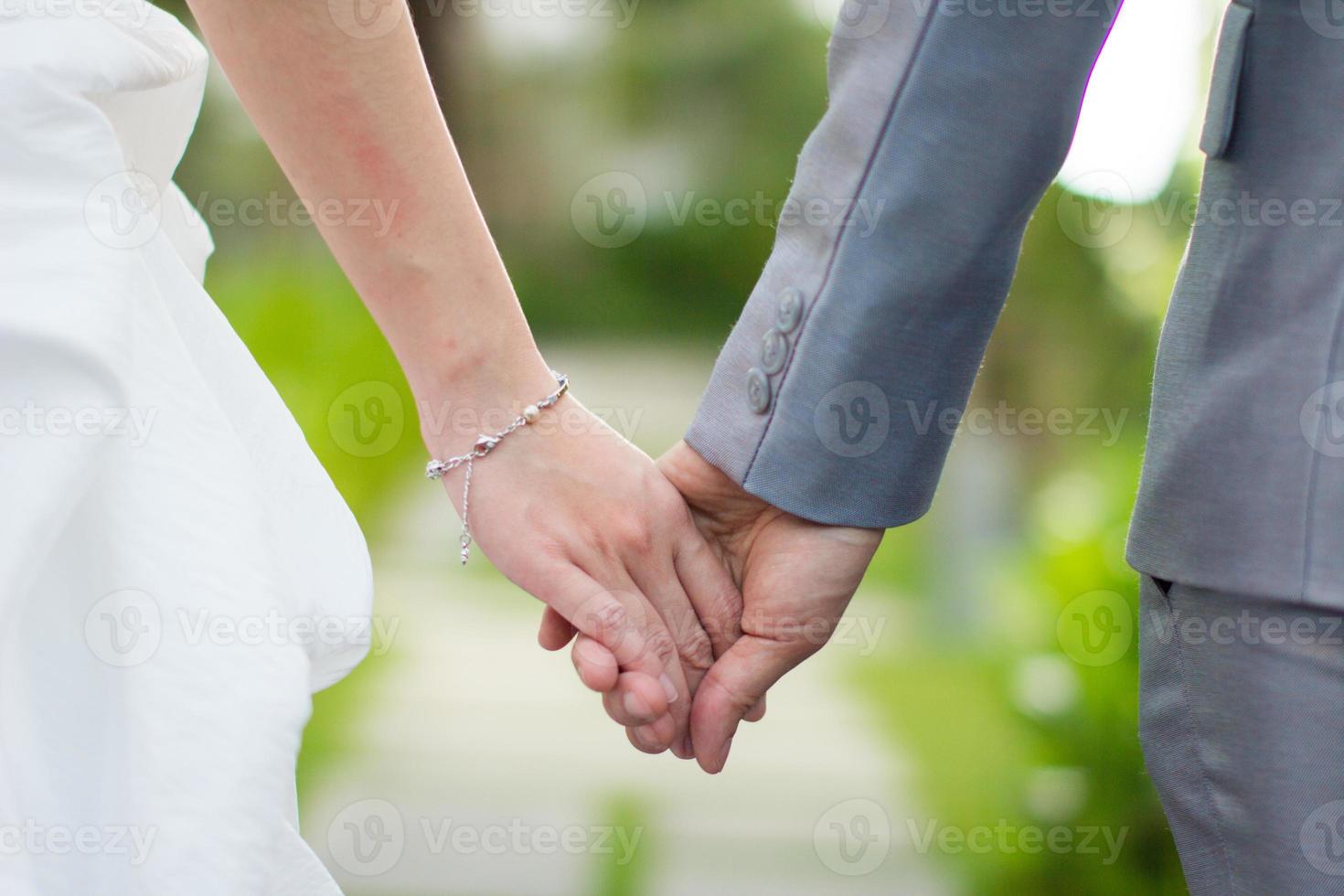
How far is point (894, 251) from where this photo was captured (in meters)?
0.58

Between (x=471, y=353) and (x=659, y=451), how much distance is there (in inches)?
124

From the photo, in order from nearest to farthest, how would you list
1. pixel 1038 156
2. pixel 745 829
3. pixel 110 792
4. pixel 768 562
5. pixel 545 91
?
pixel 110 792 < pixel 1038 156 < pixel 768 562 < pixel 745 829 < pixel 545 91

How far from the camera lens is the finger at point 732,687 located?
73 centimetres

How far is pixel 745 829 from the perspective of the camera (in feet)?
6.31

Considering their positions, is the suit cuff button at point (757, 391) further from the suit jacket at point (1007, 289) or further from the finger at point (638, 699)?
the finger at point (638, 699)

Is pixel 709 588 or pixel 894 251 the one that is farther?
pixel 709 588

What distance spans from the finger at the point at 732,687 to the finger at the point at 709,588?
0.02m

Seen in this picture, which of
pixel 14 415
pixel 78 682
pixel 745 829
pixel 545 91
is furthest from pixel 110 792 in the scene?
pixel 545 91

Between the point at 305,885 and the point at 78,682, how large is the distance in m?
0.13

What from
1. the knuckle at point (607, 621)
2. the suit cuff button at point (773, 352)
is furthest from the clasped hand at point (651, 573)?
the suit cuff button at point (773, 352)

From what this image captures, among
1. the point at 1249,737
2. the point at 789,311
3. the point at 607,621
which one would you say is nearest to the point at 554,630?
the point at 607,621

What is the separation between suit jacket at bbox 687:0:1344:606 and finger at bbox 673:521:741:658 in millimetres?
102

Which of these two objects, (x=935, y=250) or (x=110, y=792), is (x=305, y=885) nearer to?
(x=110, y=792)

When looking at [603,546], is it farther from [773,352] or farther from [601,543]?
[773,352]
